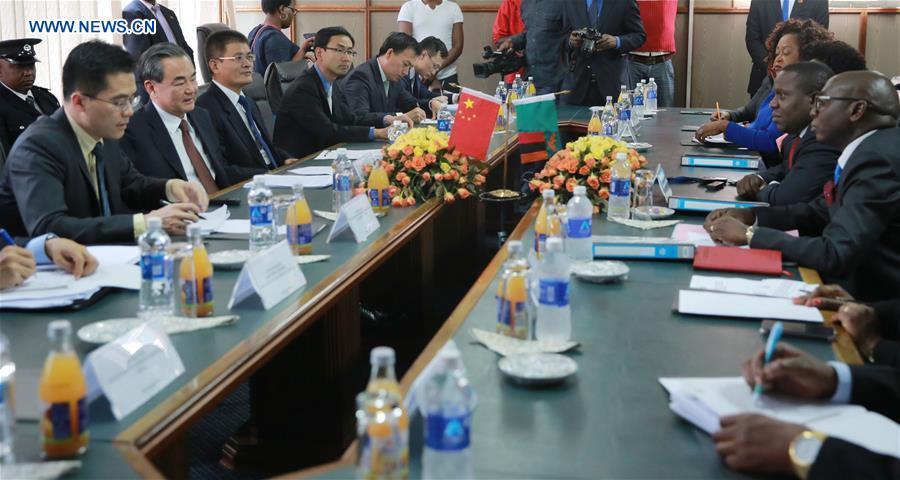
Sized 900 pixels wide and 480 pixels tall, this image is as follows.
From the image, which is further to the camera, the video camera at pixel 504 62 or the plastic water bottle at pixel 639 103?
the video camera at pixel 504 62

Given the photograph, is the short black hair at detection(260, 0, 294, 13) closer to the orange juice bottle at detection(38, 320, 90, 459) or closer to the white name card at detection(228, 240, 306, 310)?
the white name card at detection(228, 240, 306, 310)

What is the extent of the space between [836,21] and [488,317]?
6.55 metres

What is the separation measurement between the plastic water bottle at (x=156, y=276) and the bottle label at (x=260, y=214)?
45 cm

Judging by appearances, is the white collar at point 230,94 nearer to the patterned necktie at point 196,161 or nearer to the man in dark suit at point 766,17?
the patterned necktie at point 196,161

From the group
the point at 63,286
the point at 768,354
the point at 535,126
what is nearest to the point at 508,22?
the point at 535,126

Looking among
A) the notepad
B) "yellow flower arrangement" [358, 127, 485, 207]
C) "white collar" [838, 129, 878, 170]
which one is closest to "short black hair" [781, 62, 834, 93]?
"white collar" [838, 129, 878, 170]

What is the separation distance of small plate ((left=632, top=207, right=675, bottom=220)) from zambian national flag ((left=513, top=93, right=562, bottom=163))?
67cm

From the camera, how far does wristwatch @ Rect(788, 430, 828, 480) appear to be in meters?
1.18

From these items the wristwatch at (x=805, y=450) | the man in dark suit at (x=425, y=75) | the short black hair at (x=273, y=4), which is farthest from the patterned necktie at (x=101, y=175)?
the short black hair at (x=273, y=4)

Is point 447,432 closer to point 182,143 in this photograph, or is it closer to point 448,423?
A: point 448,423

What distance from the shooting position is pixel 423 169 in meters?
3.12

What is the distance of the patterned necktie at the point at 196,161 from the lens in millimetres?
3422

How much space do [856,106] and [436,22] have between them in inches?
206

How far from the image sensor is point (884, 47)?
24.3ft
